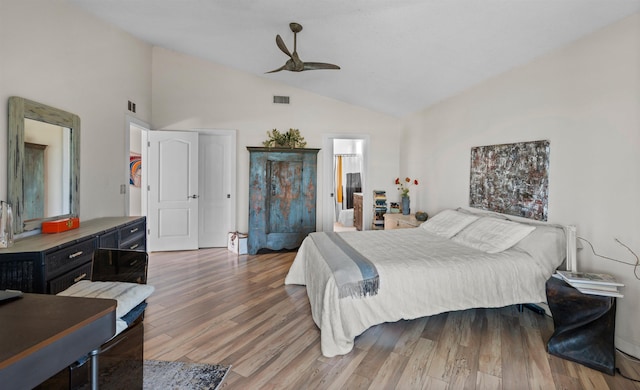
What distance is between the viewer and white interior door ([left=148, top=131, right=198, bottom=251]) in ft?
15.5

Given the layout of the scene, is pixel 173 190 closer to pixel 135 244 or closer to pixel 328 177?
pixel 135 244


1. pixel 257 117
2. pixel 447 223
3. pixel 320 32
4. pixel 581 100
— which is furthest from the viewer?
pixel 257 117

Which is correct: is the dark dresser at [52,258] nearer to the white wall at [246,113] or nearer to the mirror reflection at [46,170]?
the mirror reflection at [46,170]

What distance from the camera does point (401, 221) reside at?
441 cm

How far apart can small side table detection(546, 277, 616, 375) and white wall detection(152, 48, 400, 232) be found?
12.0 ft

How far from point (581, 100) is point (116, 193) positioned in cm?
498

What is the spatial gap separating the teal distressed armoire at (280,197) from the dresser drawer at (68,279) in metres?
2.44

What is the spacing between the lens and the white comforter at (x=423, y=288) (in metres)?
2.15

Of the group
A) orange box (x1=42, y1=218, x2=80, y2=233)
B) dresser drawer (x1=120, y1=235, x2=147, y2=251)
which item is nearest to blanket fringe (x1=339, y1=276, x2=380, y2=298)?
dresser drawer (x1=120, y1=235, x2=147, y2=251)

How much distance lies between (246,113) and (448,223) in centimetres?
366

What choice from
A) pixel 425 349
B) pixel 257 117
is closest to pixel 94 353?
pixel 425 349

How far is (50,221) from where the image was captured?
2.63 m

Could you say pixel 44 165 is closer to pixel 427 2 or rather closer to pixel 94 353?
pixel 94 353

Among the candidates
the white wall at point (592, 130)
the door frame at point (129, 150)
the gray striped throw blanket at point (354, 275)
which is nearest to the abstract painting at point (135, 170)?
the door frame at point (129, 150)
